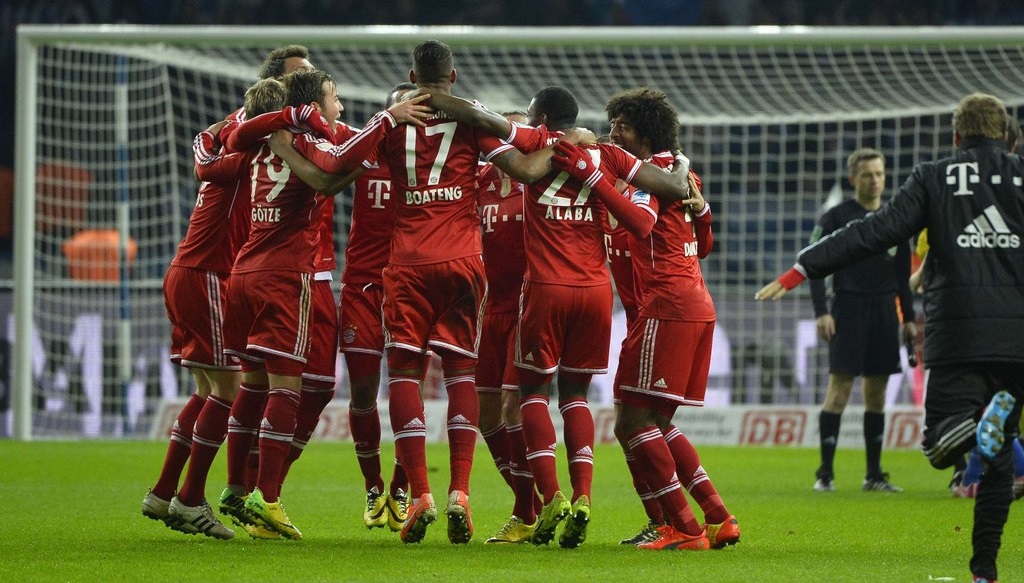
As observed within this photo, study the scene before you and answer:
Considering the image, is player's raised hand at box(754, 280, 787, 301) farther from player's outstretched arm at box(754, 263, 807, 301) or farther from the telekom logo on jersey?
the telekom logo on jersey

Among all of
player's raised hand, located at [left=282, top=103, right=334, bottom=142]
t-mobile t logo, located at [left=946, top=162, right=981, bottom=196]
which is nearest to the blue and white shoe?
t-mobile t logo, located at [left=946, top=162, right=981, bottom=196]

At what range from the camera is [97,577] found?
4.75 m

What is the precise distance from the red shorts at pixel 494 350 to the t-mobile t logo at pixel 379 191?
0.72 m

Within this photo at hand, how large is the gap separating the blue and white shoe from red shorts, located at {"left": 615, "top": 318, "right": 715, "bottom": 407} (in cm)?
142

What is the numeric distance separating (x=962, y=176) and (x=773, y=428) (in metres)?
8.92

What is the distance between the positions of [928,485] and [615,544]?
4.19m

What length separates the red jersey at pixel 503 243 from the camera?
A: 6.38 m

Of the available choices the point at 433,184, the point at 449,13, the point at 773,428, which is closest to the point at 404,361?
the point at 433,184

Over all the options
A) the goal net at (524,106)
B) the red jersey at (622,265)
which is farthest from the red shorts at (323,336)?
the goal net at (524,106)

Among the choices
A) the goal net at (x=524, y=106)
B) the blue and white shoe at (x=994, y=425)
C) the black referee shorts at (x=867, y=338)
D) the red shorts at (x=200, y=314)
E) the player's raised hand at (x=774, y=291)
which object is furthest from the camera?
the goal net at (x=524, y=106)

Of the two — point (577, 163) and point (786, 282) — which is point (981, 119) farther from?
point (577, 163)

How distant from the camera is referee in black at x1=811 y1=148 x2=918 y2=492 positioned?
9188 mm

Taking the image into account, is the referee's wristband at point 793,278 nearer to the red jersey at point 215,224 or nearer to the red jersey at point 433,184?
the red jersey at point 433,184

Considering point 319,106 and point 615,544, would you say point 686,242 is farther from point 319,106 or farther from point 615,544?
point 319,106
